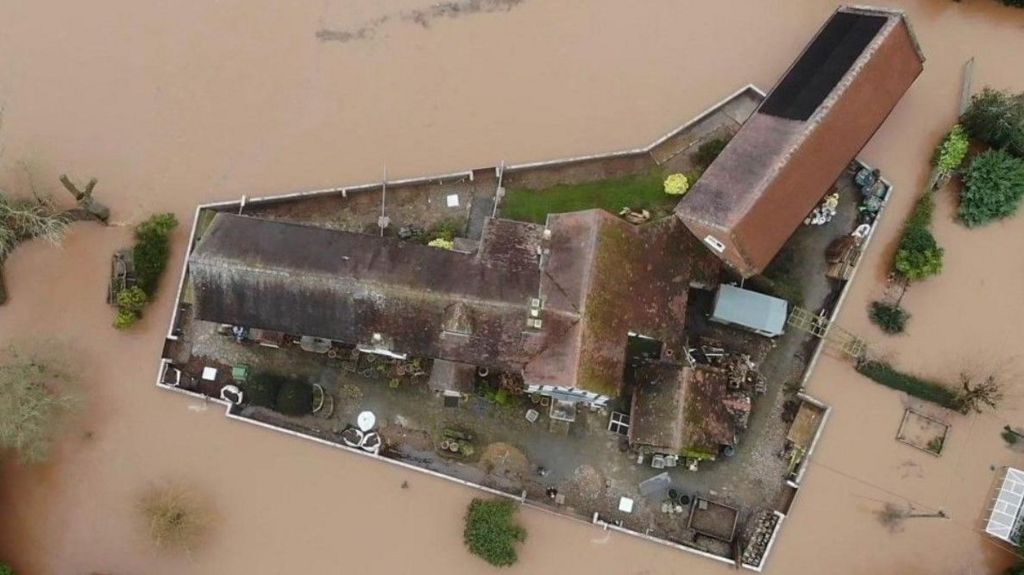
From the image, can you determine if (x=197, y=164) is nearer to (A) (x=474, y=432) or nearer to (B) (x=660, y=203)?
(A) (x=474, y=432)

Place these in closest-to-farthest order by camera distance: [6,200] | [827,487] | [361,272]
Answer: [361,272]
[827,487]
[6,200]

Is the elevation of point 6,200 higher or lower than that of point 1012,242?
lower

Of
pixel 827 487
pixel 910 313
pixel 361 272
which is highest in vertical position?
pixel 910 313

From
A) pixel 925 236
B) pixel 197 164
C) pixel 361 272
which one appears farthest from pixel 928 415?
pixel 197 164

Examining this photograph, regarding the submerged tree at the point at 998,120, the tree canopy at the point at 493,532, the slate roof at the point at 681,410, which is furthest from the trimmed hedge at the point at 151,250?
the submerged tree at the point at 998,120

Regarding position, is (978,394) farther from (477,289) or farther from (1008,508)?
(477,289)

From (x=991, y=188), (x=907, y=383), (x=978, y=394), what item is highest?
(x=991, y=188)

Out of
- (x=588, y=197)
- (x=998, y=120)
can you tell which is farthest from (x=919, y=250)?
(x=588, y=197)
